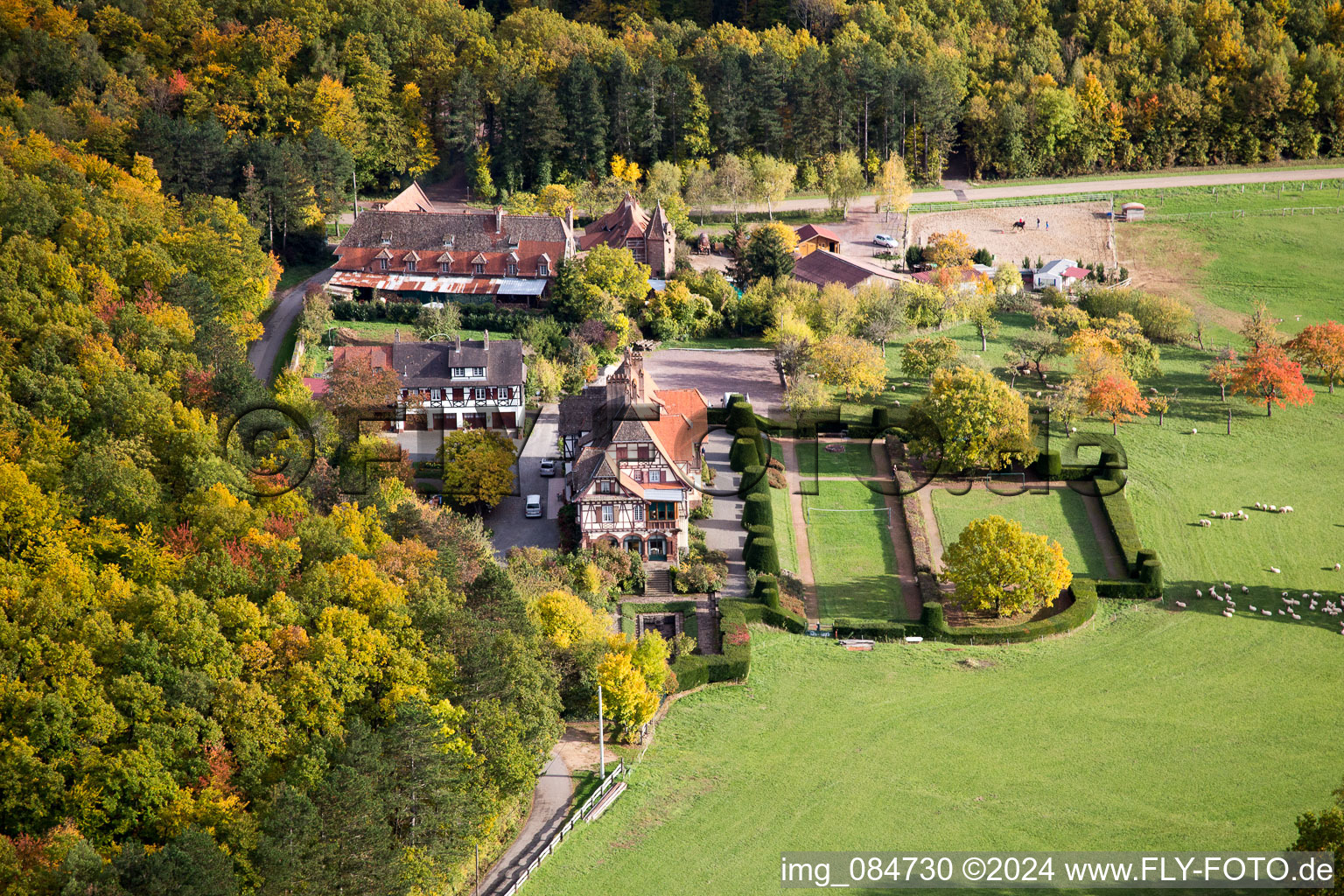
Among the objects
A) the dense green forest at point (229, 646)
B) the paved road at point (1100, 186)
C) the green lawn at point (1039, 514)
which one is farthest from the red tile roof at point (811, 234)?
the dense green forest at point (229, 646)

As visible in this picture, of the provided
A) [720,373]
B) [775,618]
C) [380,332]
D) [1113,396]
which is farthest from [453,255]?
[1113,396]

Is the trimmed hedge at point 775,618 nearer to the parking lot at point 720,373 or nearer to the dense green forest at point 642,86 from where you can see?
the parking lot at point 720,373

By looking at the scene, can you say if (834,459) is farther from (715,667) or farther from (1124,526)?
(715,667)

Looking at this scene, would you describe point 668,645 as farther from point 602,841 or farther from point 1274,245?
point 1274,245

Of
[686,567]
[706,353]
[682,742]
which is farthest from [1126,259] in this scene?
[682,742]

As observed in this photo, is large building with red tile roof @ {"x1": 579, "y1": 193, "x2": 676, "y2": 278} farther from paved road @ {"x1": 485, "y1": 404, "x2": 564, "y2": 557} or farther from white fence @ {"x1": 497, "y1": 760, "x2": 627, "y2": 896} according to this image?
white fence @ {"x1": 497, "y1": 760, "x2": 627, "y2": 896}

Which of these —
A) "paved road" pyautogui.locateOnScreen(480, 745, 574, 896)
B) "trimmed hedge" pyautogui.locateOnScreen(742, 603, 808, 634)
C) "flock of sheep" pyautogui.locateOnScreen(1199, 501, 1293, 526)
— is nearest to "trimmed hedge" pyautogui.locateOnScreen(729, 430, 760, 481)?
"trimmed hedge" pyautogui.locateOnScreen(742, 603, 808, 634)
